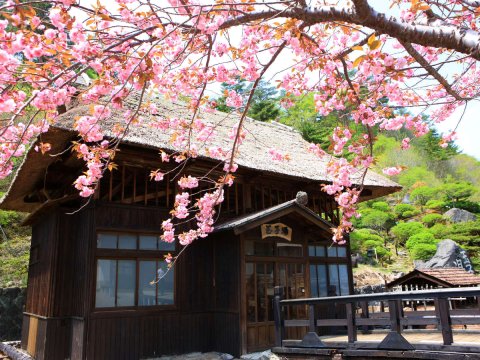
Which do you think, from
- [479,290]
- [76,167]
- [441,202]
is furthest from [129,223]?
[441,202]

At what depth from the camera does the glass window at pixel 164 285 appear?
8.38 m

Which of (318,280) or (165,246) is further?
(318,280)

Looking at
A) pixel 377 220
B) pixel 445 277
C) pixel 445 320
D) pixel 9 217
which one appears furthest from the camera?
pixel 377 220

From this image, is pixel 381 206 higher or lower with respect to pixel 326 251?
higher

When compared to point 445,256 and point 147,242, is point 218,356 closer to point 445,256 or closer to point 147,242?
point 147,242

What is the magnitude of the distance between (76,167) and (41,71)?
222 inches

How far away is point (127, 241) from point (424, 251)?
17.3 m

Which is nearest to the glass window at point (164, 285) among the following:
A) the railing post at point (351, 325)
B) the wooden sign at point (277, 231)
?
the wooden sign at point (277, 231)

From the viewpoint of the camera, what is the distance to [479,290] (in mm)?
4289

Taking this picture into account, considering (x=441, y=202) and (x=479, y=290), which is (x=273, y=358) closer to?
(x=479, y=290)

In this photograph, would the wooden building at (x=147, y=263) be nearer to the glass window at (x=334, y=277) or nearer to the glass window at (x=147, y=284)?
the glass window at (x=147, y=284)

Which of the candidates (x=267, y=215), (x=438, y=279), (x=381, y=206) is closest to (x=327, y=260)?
(x=438, y=279)

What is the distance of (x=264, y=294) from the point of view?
8.77 metres

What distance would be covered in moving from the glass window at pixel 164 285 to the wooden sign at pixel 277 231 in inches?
83.4
